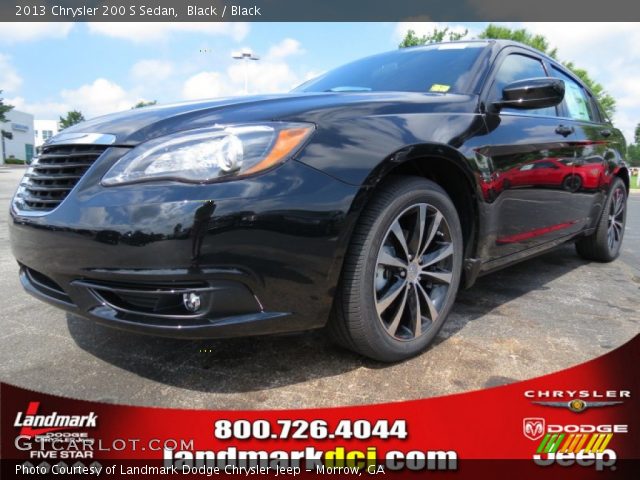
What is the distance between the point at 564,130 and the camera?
3.16 m

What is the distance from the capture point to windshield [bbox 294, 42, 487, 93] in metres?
2.55

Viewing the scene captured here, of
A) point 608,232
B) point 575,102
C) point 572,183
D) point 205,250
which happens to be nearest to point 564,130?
point 572,183

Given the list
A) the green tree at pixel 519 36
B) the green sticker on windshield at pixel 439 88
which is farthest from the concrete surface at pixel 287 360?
the green tree at pixel 519 36

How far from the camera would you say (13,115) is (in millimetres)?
65875

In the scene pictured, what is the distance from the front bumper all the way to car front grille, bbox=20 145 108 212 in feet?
0.30

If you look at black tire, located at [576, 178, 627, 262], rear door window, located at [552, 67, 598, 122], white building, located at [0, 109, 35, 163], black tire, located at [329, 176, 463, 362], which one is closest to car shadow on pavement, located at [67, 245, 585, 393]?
black tire, located at [329, 176, 463, 362]

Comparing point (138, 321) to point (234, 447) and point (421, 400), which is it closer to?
point (234, 447)

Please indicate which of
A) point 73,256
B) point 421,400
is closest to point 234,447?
point 421,400

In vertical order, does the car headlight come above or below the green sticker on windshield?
below

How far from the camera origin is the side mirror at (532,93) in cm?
242

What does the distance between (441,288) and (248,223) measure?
1105 mm

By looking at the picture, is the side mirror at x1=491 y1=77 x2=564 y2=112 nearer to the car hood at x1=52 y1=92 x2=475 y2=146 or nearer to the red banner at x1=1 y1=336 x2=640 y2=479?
the car hood at x1=52 y1=92 x2=475 y2=146

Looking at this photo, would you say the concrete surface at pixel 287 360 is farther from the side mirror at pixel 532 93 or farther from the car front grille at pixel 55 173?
the side mirror at pixel 532 93

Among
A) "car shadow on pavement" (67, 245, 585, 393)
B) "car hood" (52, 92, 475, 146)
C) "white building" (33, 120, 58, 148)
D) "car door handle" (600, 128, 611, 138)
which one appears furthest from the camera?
"white building" (33, 120, 58, 148)
